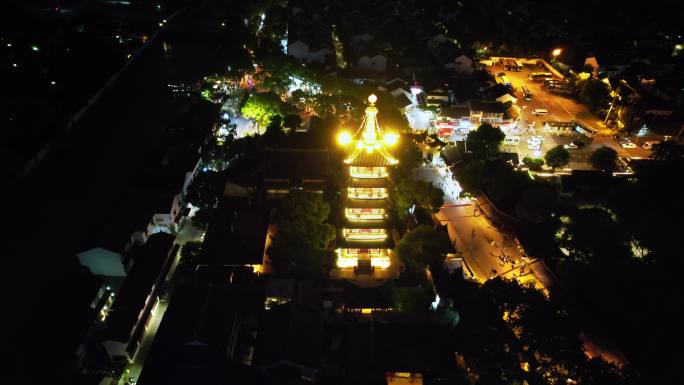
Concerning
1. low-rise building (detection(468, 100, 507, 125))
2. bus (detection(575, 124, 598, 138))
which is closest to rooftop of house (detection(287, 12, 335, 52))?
low-rise building (detection(468, 100, 507, 125))

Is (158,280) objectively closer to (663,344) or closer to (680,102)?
(663,344)

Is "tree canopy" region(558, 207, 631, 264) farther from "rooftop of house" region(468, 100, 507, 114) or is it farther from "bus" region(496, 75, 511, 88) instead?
"bus" region(496, 75, 511, 88)

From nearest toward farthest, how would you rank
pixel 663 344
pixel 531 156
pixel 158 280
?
1. pixel 663 344
2. pixel 158 280
3. pixel 531 156

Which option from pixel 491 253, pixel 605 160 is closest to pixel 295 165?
pixel 491 253

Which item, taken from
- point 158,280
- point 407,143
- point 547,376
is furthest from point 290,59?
point 547,376

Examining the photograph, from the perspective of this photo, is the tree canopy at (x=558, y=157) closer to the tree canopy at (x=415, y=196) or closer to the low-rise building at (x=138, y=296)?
the tree canopy at (x=415, y=196)

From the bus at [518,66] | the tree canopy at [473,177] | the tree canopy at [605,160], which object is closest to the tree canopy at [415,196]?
the tree canopy at [473,177]
